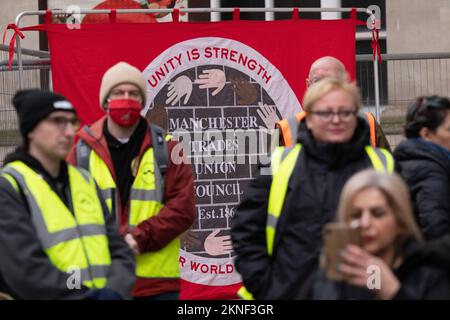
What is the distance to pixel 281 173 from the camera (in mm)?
5922

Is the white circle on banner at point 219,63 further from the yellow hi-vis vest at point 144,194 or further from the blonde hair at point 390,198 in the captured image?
the blonde hair at point 390,198

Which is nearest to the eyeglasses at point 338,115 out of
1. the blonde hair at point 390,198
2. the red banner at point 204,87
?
the blonde hair at point 390,198

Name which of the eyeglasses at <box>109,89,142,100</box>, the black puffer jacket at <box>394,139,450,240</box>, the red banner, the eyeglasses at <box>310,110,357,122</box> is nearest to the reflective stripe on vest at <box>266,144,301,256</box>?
the eyeglasses at <box>310,110,357,122</box>

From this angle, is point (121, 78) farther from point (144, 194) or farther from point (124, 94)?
point (144, 194)

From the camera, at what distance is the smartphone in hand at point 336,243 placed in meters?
4.48

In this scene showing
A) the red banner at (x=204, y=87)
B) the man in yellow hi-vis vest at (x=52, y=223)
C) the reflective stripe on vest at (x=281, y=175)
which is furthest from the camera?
the red banner at (x=204, y=87)

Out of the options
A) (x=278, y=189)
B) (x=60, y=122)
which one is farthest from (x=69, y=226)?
(x=278, y=189)

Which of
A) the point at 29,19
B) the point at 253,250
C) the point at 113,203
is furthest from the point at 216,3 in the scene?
the point at 253,250

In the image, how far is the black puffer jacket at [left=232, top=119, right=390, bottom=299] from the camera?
5.78 metres

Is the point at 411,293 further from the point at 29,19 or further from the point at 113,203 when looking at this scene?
the point at 29,19

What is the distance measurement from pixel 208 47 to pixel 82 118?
1187mm
